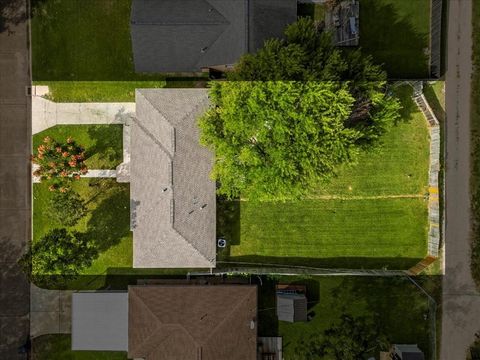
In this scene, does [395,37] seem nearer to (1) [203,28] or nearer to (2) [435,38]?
(2) [435,38]

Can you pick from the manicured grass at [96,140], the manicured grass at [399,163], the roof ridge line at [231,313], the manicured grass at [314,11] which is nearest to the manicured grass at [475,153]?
the manicured grass at [399,163]

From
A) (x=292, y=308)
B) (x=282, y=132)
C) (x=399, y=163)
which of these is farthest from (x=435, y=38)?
(x=292, y=308)

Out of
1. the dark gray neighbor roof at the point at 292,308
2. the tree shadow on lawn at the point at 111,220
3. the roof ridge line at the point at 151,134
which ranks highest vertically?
the roof ridge line at the point at 151,134

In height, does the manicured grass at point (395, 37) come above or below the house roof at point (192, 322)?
above

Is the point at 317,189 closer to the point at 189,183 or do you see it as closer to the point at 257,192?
the point at 257,192

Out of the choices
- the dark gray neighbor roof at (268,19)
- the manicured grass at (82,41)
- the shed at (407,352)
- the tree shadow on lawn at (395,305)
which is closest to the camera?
the dark gray neighbor roof at (268,19)

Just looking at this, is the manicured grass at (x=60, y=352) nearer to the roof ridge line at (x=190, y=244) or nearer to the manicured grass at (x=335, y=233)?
the roof ridge line at (x=190, y=244)
